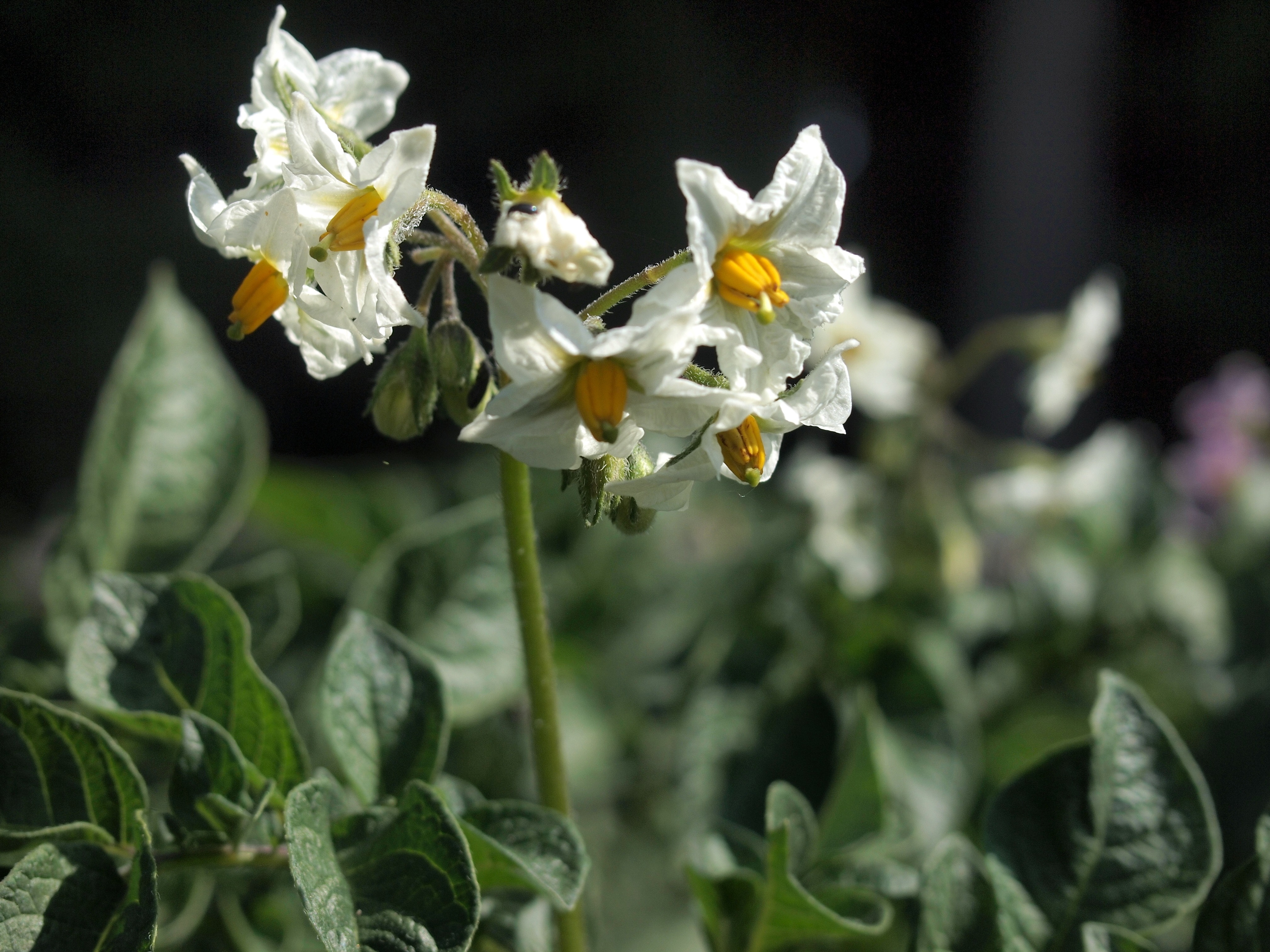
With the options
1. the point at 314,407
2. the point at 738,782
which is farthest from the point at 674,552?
the point at 314,407

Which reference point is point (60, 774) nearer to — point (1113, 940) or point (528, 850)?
point (528, 850)

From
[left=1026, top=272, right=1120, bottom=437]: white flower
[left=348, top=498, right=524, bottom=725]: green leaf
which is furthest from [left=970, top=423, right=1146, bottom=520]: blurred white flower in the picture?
[left=348, top=498, right=524, bottom=725]: green leaf

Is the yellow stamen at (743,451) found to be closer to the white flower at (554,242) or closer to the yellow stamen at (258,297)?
the white flower at (554,242)

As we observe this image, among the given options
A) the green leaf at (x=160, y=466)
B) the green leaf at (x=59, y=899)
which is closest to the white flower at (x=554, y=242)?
the green leaf at (x=59, y=899)

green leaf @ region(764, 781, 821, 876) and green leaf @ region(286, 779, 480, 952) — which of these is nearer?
green leaf @ region(286, 779, 480, 952)

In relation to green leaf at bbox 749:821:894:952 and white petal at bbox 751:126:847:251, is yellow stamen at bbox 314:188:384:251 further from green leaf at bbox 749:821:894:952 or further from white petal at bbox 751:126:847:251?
green leaf at bbox 749:821:894:952

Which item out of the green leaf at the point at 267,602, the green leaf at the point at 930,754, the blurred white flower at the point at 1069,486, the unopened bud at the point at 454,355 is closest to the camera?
the unopened bud at the point at 454,355

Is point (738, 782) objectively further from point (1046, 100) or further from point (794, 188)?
point (1046, 100)
